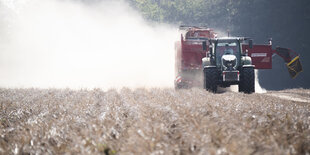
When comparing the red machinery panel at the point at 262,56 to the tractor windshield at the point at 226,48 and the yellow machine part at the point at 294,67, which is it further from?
the tractor windshield at the point at 226,48

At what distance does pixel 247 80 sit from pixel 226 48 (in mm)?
1770

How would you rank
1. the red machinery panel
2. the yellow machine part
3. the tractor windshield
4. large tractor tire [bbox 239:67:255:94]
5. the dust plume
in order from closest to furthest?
large tractor tire [bbox 239:67:255:94]
the tractor windshield
the red machinery panel
the yellow machine part
the dust plume

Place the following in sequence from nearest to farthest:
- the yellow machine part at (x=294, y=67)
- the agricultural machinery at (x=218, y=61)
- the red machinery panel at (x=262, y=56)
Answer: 1. the agricultural machinery at (x=218, y=61)
2. the red machinery panel at (x=262, y=56)
3. the yellow machine part at (x=294, y=67)

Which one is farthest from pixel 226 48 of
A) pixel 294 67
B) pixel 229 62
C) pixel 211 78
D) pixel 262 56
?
pixel 294 67

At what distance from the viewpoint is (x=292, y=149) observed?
13.7 feet

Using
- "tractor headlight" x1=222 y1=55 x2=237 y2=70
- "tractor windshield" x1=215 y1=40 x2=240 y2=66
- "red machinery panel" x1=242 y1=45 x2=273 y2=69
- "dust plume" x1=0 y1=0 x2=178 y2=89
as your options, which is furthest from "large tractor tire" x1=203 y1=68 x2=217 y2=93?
"dust plume" x1=0 y1=0 x2=178 y2=89

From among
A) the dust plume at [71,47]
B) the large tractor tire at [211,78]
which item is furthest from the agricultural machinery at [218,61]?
the dust plume at [71,47]

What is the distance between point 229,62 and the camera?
15.2 meters

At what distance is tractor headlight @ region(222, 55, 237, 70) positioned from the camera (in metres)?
15.2

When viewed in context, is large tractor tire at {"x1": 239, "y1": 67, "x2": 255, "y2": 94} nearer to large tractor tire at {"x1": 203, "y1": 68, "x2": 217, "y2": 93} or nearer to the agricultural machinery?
the agricultural machinery

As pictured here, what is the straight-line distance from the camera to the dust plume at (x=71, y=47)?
31.1 metres

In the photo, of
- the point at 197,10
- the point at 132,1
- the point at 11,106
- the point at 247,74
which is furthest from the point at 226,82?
the point at 132,1

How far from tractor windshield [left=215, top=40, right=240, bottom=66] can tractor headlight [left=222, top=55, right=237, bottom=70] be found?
513mm

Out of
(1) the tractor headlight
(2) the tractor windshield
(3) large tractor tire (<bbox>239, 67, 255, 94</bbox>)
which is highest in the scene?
(2) the tractor windshield
